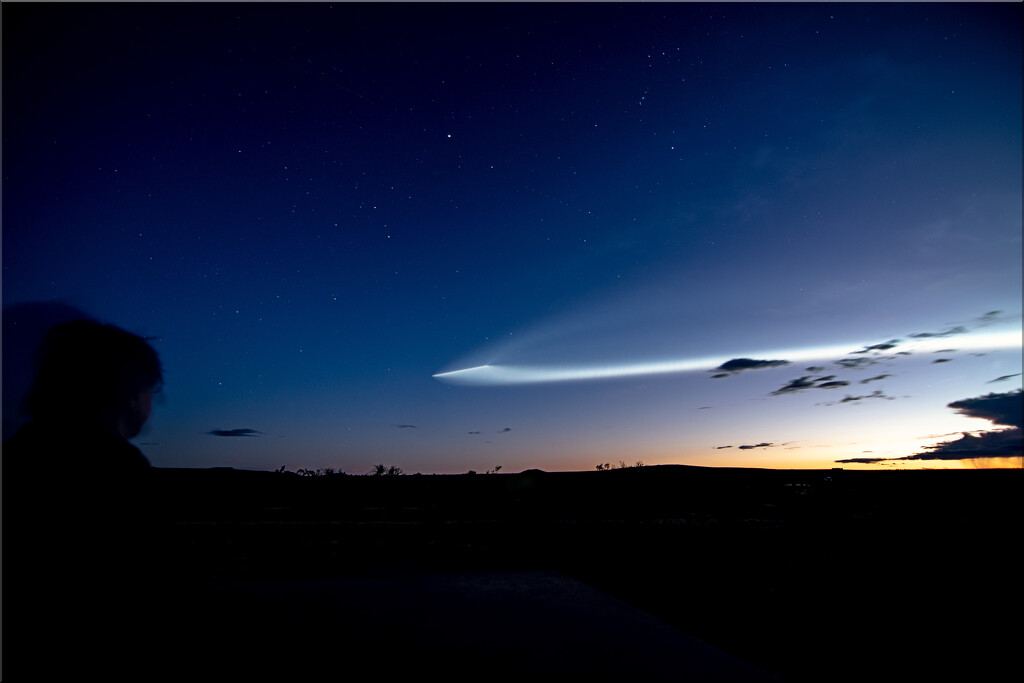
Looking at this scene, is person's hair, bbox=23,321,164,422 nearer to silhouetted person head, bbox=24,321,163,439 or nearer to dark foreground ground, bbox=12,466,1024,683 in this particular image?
silhouetted person head, bbox=24,321,163,439

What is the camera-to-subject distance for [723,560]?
534 cm

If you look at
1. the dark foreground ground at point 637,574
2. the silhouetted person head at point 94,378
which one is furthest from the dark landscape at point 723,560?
the silhouetted person head at point 94,378

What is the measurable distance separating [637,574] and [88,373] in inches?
188

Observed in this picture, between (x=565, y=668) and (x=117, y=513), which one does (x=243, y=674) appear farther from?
(x=565, y=668)

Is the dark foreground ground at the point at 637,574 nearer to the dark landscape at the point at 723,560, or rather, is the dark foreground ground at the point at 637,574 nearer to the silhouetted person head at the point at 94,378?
the dark landscape at the point at 723,560

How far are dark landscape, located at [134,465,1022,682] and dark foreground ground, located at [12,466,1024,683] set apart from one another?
2 cm

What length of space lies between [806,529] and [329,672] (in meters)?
7.22

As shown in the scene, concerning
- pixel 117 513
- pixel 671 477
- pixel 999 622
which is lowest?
pixel 999 622

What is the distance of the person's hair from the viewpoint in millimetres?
1509

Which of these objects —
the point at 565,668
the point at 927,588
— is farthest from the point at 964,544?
the point at 565,668

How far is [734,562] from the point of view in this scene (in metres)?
5.29

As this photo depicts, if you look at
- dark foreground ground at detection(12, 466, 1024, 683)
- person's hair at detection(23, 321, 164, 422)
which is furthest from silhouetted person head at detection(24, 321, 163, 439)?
dark foreground ground at detection(12, 466, 1024, 683)

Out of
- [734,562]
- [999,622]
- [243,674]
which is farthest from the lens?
[734,562]

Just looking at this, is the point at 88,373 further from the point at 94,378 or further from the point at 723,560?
the point at 723,560
